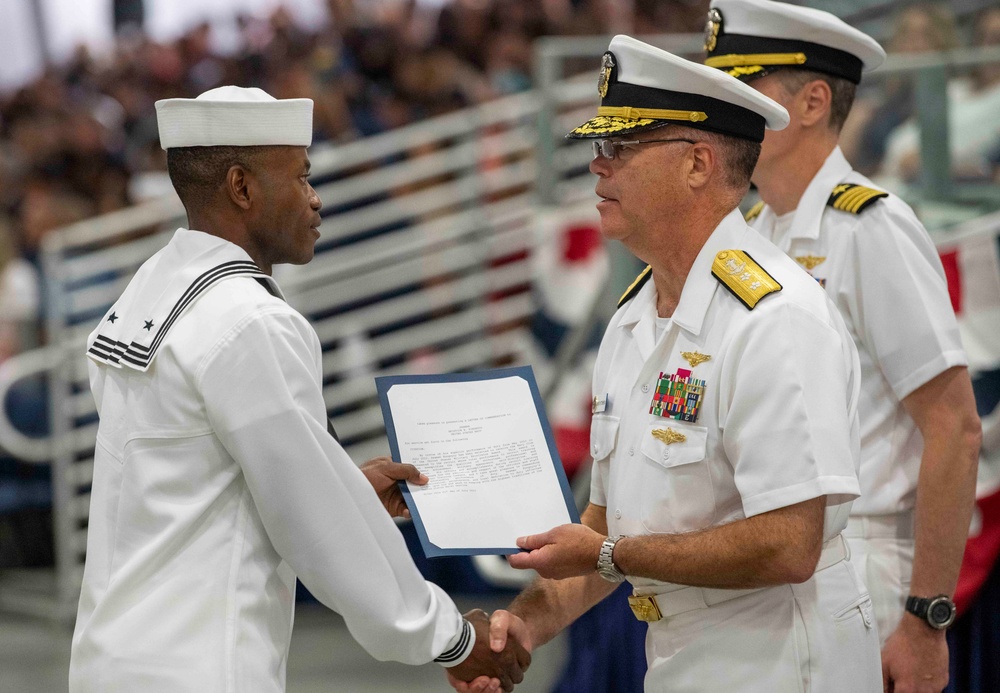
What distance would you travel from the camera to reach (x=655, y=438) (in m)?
2.01

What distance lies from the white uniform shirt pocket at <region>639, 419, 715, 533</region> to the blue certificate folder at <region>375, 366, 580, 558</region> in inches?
6.2

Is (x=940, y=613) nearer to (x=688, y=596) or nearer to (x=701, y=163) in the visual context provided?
(x=688, y=596)

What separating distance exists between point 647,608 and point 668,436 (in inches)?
12.4

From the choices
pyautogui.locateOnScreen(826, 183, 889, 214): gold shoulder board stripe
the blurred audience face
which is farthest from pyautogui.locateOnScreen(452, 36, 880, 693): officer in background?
the blurred audience face

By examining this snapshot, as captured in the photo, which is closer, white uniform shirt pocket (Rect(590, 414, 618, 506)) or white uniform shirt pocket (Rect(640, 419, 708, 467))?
white uniform shirt pocket (Rect(640, 419, 708, 467))

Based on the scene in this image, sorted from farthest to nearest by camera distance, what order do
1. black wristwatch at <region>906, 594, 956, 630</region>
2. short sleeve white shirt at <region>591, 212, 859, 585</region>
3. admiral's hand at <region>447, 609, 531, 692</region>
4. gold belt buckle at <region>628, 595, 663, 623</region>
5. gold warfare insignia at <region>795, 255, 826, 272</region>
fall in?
gold warfare insignia at <region>795, 255, 826, 272</region> < black wristwatch at <region>906, 594, 956, 630</region> < admiral's hand at <region>447, 609, 531, 692</region> < gold belt buckle at <region>628, 595, 663, 623</region> < short sleeve white shirt at <region>591, 212, 859, 585</region>

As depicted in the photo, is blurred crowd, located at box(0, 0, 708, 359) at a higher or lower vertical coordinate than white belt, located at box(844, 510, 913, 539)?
lower

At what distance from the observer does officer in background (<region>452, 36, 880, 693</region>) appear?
1.87 meters

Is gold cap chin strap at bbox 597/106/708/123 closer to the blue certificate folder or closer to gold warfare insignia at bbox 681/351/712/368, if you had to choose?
gold warfare insignia at bbox 681/351/712/368

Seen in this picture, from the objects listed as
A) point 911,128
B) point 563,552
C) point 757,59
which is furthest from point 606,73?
point 911,128

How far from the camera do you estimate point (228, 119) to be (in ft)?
6.64

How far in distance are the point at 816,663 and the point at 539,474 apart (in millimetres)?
556

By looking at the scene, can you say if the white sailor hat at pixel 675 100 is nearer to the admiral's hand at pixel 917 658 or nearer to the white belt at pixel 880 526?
the white belt at pixel 880 526

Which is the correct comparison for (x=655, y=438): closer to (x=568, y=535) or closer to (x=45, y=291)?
(x=568, y=535)
